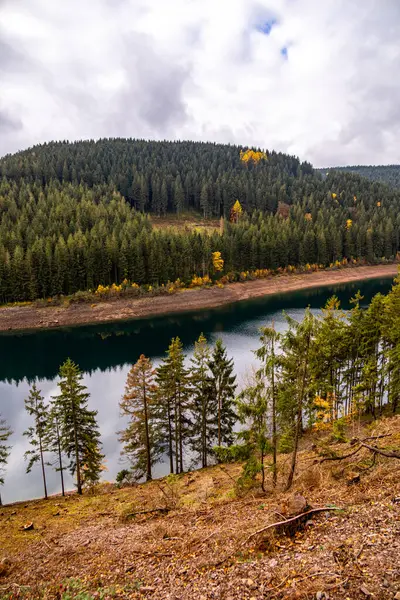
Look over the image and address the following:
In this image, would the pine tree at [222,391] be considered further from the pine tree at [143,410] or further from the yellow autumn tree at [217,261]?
the yellow autumn tree at [217,261]

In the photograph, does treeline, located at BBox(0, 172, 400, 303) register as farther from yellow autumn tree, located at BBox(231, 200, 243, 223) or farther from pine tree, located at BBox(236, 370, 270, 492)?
pine tree, located at BBox(236, 370, 270, 492)

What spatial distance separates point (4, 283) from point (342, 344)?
247 ft

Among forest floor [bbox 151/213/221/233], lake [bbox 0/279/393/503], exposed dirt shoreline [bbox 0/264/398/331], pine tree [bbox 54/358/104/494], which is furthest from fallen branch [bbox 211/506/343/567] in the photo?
forest floor [bbox 151/213/221/233]

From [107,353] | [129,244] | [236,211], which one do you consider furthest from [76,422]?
[236,211]

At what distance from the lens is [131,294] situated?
86312mm

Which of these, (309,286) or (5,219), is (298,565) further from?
(5,219)

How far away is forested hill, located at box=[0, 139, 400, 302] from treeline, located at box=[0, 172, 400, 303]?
28 cm

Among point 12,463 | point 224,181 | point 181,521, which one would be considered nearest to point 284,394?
point 181,521

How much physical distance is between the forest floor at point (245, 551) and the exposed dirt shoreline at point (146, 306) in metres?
63.8

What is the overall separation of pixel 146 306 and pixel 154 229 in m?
36.5

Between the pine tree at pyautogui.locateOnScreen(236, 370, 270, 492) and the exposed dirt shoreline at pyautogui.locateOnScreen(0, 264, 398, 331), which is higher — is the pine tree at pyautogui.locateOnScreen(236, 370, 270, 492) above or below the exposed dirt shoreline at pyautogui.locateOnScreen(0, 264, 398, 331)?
above

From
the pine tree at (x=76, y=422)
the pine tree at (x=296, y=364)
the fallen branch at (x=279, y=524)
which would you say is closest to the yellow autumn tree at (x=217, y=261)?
the pine tree at (x=76, y=422)

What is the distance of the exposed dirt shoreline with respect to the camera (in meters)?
76.0

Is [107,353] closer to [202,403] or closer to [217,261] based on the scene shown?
[202,403]
